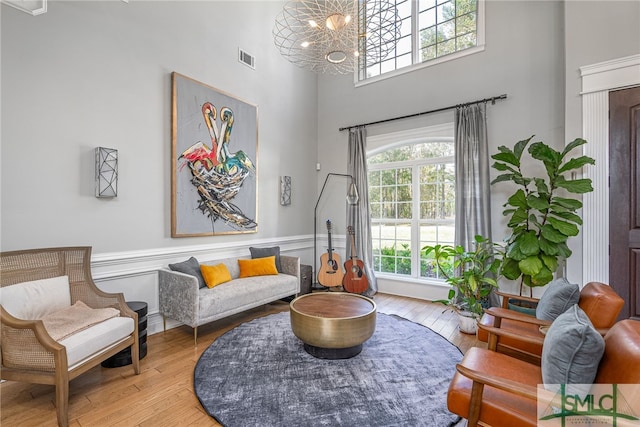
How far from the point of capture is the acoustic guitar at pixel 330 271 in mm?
4895

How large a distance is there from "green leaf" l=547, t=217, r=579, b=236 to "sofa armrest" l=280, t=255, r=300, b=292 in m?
3.00

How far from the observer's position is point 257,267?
4035 mm

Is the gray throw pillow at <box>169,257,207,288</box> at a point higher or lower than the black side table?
higher

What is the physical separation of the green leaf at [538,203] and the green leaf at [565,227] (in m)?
0.15

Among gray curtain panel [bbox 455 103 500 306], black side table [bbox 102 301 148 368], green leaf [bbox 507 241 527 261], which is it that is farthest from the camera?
gray curtain panel [bbox 455 103 500 306]

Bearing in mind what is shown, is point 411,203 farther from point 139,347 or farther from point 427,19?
point 139,347

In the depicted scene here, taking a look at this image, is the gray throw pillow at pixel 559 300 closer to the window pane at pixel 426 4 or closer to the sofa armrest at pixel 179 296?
the sofa armrest at pixel 179 296

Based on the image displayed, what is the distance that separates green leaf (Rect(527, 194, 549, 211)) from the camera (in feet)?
9.78

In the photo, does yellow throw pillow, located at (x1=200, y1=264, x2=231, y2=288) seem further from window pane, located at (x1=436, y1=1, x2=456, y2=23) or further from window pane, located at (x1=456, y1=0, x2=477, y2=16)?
window pane, located at (x1=456, y1=0, x2=477, y2=16)

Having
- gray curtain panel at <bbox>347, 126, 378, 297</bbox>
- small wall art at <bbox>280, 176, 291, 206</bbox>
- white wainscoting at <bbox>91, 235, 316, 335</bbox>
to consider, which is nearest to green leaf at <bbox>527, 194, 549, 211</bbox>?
gray curtain panel at <bbox>347, 126, 378, 297</bbox>

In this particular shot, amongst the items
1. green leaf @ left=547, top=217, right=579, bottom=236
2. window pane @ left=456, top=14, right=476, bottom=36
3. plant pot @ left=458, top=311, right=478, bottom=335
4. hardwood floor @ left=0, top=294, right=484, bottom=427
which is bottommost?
hardwood floor @ left=0, top=294, right=484, bottom=427

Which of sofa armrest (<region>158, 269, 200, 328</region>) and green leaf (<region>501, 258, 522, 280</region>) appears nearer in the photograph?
sofa armrest (<region>158, 269, 200, 328</region>)

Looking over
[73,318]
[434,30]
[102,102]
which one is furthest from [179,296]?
[434,30]

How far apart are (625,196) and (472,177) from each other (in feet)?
4.85
